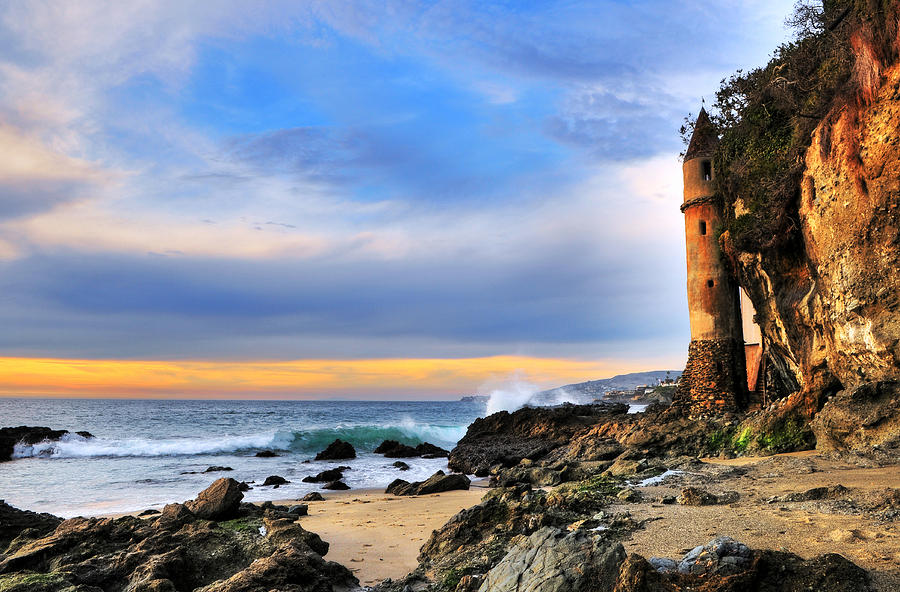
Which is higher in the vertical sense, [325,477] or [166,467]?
[325,477]

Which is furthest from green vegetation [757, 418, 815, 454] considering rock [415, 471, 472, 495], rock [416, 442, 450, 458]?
rock [416, 442, 450, 458]

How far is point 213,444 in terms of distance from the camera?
35.1 m

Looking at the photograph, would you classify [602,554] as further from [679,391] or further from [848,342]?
[679,391]

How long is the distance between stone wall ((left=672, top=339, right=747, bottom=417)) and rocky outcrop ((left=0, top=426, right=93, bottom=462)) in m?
33.6

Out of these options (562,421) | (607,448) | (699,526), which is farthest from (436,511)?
(562,421)

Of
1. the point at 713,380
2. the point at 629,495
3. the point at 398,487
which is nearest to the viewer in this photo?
the point at 629,495

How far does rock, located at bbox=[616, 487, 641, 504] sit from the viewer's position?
314 inches

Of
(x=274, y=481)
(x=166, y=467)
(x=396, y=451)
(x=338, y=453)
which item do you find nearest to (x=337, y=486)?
(x=274, y=481)

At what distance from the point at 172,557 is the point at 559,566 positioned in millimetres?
5030

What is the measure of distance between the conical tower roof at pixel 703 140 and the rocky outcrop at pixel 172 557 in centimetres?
1827

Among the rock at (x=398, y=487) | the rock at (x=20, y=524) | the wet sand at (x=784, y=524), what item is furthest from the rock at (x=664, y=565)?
the rock at (x=398, y=487)

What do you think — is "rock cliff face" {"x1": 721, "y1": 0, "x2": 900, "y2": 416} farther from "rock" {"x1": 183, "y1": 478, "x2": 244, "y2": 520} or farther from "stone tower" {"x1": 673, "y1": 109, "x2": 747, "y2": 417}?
"rock" {"x1": 183, "y1": 478, "x2": 244, "y2": 520}

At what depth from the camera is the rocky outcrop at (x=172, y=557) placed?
595cm

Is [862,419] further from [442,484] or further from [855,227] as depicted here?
[442,484]
